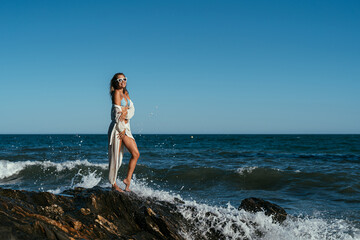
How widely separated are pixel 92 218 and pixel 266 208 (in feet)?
10.8

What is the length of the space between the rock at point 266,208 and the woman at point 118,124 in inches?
89.4

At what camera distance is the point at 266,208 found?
5.78 meters

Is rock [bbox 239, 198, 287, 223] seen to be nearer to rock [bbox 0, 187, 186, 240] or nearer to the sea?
the sea

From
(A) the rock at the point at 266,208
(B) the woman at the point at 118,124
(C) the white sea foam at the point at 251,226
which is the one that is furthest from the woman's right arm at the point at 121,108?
(A) the rock at the point at 266,208

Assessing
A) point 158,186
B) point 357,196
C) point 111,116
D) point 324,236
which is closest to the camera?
point 324,236

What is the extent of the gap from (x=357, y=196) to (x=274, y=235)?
4775mm

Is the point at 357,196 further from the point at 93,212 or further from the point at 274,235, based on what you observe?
the point at 93,212

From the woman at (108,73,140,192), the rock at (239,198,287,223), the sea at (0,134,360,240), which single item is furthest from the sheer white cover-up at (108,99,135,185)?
the rock at (239,198,287,223)

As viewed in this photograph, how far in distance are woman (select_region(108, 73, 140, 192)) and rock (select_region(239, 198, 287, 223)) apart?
2.27m

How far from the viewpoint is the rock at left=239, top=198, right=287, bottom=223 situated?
5604 mm

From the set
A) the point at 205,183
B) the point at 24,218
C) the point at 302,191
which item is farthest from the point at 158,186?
the point at 24,218

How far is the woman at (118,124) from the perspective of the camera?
19.0 ft

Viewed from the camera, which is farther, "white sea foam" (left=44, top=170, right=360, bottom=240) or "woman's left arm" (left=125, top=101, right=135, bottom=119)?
"woman's left arm" (left=125, top=101, right=135, bottom=119)

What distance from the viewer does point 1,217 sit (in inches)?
118
